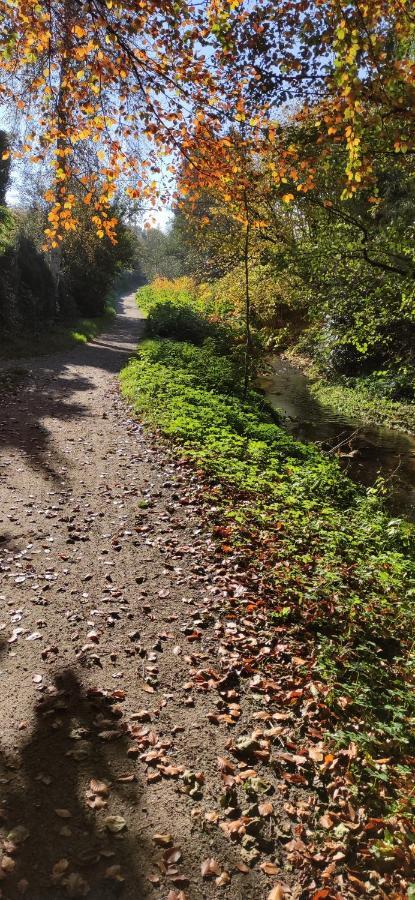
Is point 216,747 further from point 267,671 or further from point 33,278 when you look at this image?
point 33,278

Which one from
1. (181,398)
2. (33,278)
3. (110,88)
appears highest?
(110,88)

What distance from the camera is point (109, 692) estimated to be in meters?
4.18

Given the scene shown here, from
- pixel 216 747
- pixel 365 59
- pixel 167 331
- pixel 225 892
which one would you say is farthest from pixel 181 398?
pixel 167 331

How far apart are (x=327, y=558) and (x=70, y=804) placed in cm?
380

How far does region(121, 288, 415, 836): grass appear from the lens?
413 centimetres

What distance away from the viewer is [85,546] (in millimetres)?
6406

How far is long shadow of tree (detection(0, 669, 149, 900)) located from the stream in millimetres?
6148

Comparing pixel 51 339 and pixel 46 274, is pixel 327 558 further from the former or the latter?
pixel 46 274

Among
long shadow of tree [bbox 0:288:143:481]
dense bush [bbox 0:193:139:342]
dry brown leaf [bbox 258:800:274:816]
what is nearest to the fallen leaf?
dry brown leaf [bbox 258:800:274:816]

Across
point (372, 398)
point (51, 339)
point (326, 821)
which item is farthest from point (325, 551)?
point (51, 339)

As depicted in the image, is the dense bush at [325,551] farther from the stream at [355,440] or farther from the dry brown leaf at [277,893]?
the stream at [355,440]

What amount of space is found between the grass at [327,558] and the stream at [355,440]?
4.04 ft

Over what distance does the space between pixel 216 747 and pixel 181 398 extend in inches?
354

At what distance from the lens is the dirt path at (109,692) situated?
295 centimetres
